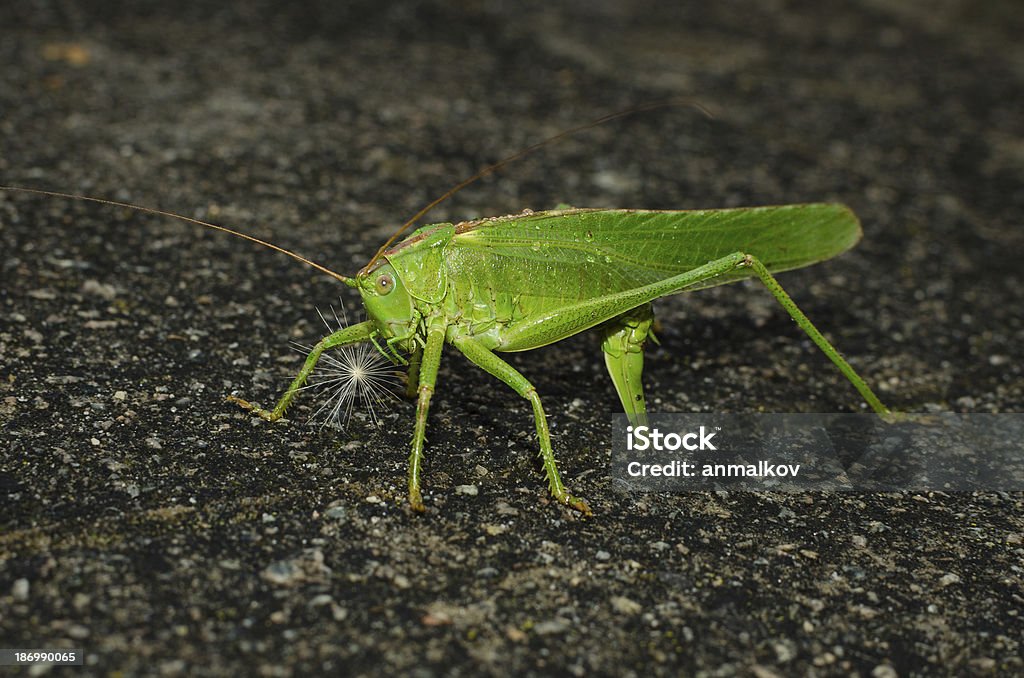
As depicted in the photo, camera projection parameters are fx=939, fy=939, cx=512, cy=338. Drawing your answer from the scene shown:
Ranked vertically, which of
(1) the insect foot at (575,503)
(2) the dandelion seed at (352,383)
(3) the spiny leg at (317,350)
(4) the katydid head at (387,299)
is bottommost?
(1) the insect foot at (575,503)

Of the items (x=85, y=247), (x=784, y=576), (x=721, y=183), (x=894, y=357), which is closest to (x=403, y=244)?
(x=784, y=576)

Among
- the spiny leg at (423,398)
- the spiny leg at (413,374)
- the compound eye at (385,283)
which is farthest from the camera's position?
the spiny leg at (413,374)

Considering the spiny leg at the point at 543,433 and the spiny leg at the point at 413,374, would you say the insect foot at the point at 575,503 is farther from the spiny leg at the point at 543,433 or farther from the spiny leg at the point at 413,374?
the spiny leg at the point at 413,374

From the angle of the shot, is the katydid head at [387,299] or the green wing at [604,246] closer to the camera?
the katydid head at [387,299]

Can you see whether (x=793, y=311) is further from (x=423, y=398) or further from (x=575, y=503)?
(x=423, y=398)

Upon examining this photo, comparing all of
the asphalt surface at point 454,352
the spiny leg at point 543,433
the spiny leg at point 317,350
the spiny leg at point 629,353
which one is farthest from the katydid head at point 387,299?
the spiny leg at point 629,353
